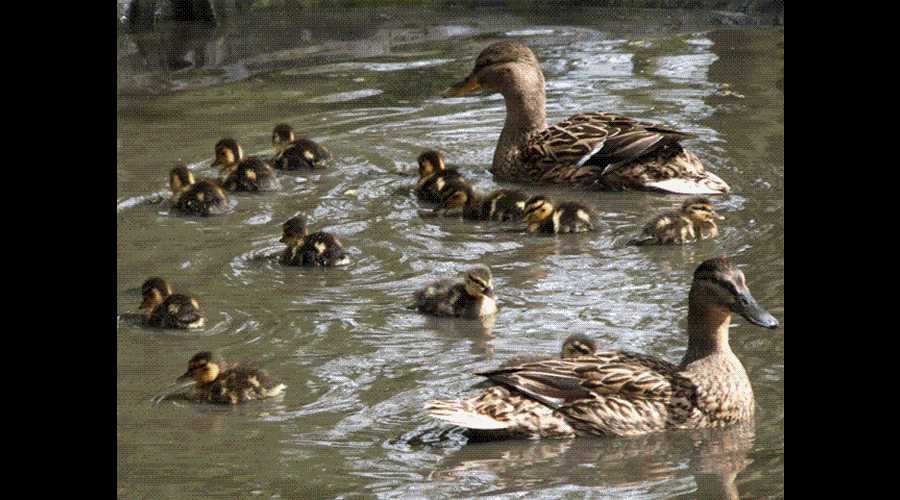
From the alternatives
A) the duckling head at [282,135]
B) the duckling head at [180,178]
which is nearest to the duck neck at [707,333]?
the duckling head at [180,178]

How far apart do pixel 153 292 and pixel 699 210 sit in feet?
8.13

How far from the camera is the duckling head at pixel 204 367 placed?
452 centimetres

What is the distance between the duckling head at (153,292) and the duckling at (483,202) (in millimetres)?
1777

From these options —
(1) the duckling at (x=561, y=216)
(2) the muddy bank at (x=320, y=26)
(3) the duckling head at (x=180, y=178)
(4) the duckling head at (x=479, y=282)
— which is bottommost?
(4) the duckling head at (x=479, y=282)

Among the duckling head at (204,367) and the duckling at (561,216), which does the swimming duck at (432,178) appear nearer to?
the duckling at (561,216)

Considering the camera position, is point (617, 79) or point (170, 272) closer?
point (170, 272)

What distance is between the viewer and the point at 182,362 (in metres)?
4.86

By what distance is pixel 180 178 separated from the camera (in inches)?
275

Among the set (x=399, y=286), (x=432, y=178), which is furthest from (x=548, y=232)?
(x=399, y=286)

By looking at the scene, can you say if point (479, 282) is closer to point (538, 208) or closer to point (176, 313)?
point (176, 313)

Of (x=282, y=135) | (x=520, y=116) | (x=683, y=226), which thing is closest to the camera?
(x=683, y=226)

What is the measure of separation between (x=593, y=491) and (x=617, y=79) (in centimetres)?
611

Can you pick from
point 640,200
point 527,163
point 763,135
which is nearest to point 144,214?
point 527,163

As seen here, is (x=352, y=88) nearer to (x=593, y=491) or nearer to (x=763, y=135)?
(x=763, y=135)
